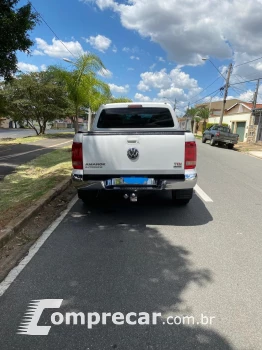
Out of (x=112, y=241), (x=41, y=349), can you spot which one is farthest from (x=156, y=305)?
(x=112, y=241)

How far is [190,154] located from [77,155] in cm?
180

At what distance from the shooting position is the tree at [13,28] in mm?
6922

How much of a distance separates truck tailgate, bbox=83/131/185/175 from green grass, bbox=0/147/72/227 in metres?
1.59

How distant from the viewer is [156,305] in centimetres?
279

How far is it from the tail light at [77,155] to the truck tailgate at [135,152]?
7cm

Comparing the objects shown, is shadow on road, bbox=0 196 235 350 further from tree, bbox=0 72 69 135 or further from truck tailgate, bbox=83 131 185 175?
tree, bbox=0 72 69 135

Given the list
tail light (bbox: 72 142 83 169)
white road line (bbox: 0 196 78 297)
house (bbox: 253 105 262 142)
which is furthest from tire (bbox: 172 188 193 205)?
house (bbox: 253 105 262 142)

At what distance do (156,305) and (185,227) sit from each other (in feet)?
7.29

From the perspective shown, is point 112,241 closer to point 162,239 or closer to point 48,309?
→ point 162,239

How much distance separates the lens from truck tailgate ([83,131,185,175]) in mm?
4637

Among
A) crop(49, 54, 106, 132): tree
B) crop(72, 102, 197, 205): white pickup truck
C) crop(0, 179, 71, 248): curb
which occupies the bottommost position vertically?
crop(0, 179, 71, 248): curb

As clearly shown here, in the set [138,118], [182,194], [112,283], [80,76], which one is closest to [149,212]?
[182,194]

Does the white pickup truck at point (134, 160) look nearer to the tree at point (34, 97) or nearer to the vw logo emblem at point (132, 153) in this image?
the vw logo emblem at point (132, 153)

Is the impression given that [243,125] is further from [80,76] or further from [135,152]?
[135,152]
